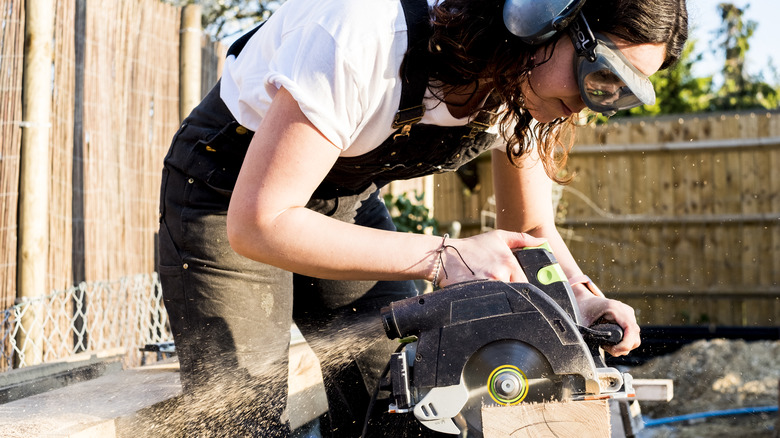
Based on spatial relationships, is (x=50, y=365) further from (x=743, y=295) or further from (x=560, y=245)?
(x=743, y=295)

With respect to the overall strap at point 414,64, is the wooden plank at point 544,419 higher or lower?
lower

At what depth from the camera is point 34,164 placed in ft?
9.32

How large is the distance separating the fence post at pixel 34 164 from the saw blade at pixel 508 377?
7.47ft

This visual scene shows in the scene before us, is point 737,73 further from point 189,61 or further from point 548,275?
point 548,275

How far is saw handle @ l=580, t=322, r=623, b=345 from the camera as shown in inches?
52.3

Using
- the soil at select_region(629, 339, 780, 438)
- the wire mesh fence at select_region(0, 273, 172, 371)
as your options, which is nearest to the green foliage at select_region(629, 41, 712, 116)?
the soil at select_region(629, 339, 780, 438)

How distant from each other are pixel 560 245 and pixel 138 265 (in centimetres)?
253

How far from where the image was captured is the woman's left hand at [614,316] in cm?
143

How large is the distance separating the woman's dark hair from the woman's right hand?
32cm

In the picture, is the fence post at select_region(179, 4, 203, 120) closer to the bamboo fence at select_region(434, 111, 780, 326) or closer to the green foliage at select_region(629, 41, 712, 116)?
the bamboo fence at select_region(434, 111, 780, 326)

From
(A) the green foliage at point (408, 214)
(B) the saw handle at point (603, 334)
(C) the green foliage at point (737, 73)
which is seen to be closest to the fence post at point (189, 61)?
(A) the green foliage at point (408, 214)

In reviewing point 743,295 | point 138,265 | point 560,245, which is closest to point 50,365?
point 138,265

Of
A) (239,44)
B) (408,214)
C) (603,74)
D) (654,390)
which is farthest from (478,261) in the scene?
(408,214)

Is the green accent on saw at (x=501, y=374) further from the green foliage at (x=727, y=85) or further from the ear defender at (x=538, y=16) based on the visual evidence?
the green foliage at (x=727, y=85)
